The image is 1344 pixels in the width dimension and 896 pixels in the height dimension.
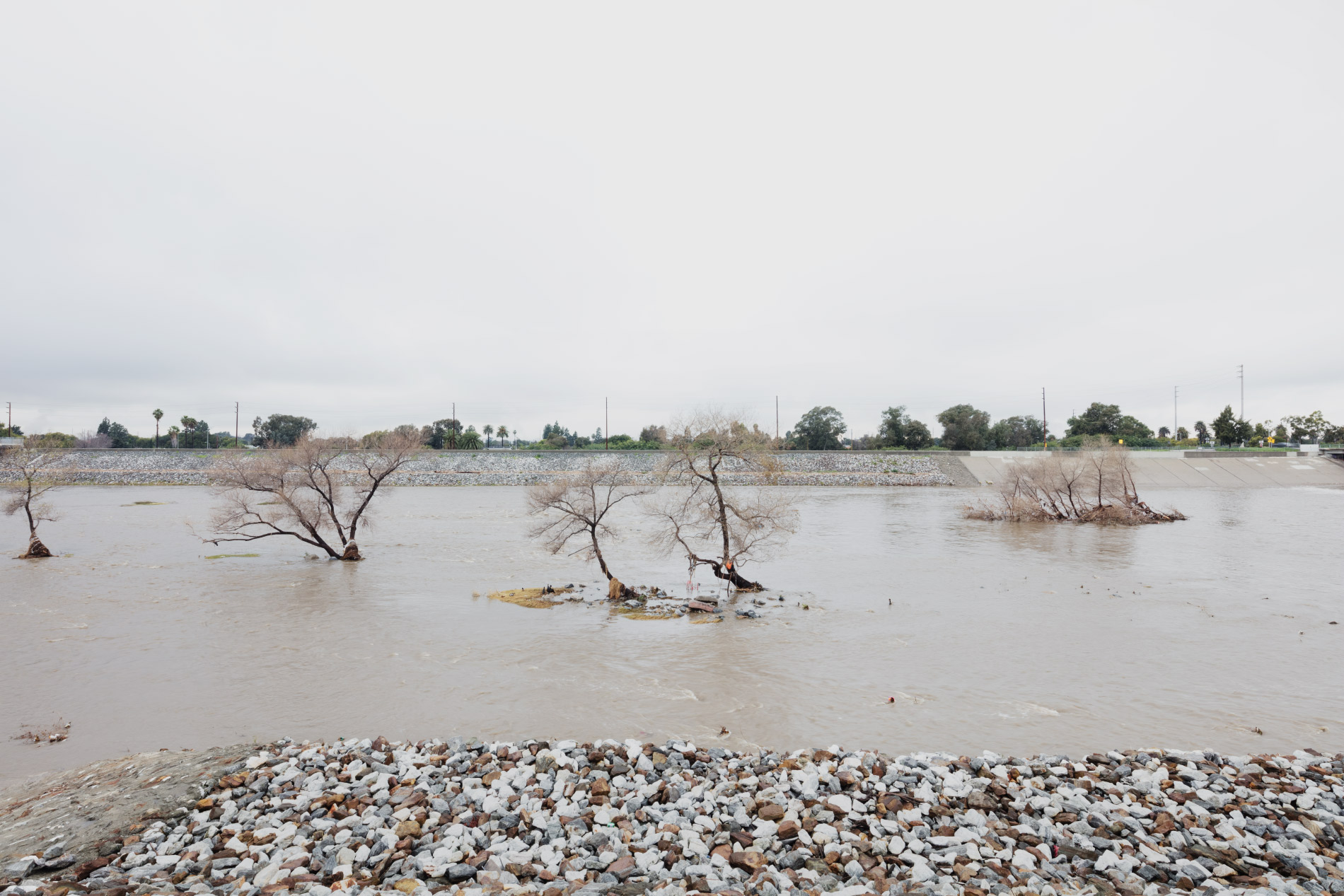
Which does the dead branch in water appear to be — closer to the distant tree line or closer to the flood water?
the flood water

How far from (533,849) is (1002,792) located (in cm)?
522

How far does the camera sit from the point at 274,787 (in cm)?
764

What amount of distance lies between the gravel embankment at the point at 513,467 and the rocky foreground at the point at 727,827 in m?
62.9

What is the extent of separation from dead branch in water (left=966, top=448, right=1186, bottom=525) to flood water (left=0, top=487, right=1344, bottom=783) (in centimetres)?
999

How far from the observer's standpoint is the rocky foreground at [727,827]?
229 inches

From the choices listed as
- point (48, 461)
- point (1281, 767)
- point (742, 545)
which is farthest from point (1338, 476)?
point (48, 461)

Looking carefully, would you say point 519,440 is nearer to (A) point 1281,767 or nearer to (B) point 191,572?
(B) point 191,572

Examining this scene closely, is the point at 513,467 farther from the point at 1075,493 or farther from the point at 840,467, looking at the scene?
the point at 1075,493

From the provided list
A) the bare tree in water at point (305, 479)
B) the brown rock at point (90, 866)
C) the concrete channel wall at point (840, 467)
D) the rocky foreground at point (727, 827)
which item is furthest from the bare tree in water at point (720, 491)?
the concrete channel wall at point (840, 467)

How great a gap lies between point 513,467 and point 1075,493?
6240 centimetres

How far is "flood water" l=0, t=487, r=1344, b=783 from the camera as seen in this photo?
10359mm

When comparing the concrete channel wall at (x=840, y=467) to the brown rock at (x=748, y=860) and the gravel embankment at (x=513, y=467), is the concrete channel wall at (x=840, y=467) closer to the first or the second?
the gravel embankment at (x=513, y=467)

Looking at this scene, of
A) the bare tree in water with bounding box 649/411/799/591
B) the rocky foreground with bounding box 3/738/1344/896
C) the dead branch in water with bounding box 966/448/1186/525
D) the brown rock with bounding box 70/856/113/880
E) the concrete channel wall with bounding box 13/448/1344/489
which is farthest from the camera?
the concrete channel wall with bounding box 13/448/1344/489

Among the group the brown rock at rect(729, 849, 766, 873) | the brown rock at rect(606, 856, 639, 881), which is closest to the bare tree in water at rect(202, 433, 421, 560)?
the brown rock at rect(606, 856, 639, 881)
